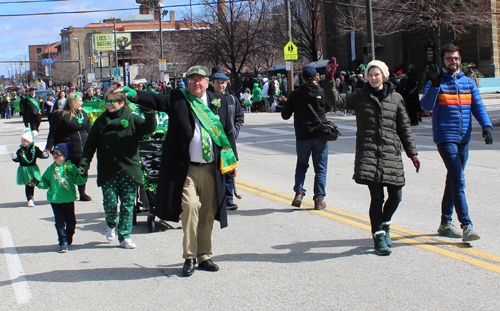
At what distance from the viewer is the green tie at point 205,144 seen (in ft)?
16.5

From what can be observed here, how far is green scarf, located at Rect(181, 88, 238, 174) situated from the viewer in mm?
5055

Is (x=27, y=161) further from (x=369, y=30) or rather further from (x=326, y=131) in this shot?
(x=369, y=30)

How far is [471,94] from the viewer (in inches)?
233

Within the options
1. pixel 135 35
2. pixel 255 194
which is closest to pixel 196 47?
pixel 255 194

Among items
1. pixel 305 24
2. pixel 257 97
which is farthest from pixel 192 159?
Result: pixel 305 24

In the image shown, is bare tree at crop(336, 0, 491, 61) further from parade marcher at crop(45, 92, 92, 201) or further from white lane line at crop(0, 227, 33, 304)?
white lane line at crop(0, 227, 33, 304)

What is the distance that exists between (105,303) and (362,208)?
414cm

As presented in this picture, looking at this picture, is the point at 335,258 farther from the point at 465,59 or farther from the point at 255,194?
the point at 465,59

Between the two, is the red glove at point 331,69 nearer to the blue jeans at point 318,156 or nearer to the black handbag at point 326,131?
the black handbag at point 326,131

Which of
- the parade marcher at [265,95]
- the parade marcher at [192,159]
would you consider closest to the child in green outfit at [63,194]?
the parade marcher at [192,159]

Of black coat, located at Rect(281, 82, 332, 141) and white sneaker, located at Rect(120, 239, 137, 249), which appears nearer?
white sneaker, located at Rect(120, 239, 137, 249)

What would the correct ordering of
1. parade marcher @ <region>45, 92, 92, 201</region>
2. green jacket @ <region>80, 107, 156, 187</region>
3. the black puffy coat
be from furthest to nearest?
parade marcher @ <region>45, 92, 92, 201</region> < green jacket @ <region>80, 107, 156, 187</region> < the black puffy coat

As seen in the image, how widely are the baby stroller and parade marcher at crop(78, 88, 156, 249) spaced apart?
0.71m

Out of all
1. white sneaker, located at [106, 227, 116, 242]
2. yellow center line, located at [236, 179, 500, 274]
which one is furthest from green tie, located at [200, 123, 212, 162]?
yellow center line, located at [236, 179, 500, 274]
